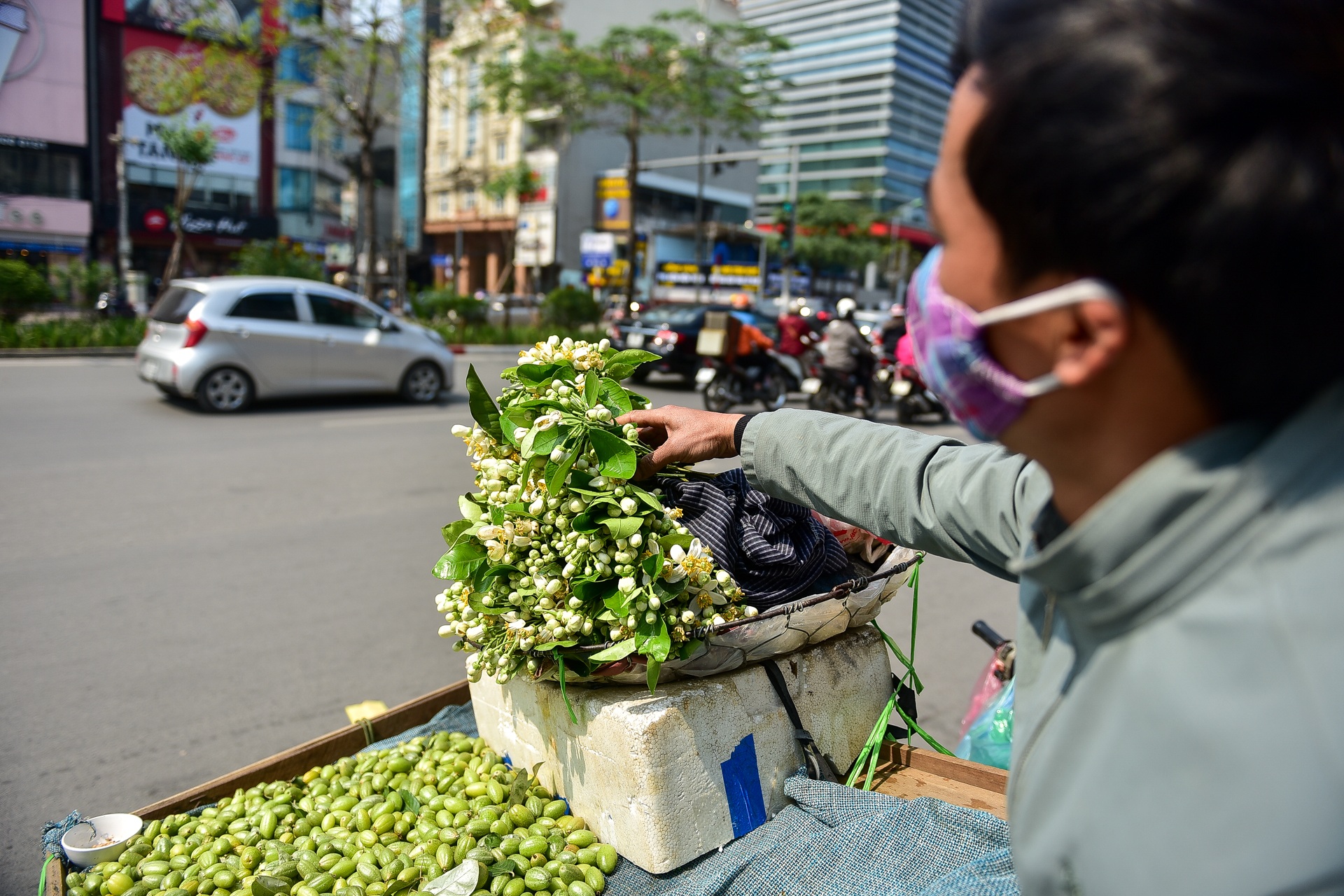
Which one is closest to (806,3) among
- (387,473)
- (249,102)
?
(249,102)

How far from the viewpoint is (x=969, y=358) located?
33.4 inches

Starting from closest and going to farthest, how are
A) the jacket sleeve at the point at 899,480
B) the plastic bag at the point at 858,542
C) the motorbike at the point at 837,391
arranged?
the jacket sleeve at the point at 899,480, the plastic bag at the point at 858,542, the motorbike at the point at 837,391

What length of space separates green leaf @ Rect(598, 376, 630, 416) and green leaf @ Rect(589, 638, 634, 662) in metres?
0.48

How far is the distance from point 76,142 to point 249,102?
6.06m

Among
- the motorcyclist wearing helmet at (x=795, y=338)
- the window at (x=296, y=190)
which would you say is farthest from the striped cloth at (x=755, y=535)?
the window at (x=296, y=190)

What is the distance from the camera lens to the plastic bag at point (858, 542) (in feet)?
7.06

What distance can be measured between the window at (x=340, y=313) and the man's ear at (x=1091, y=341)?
10787 millimetres

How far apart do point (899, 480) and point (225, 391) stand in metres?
9.86

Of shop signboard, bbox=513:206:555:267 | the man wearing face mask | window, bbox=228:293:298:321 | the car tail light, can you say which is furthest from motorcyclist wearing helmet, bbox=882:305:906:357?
shop signboard, bbox=513:206:555:267

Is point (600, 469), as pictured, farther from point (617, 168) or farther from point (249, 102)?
point (617, 168)

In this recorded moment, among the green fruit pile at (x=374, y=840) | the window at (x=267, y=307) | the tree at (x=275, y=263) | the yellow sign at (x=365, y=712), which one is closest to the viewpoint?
the green fruit pile at (x=374, y=840)

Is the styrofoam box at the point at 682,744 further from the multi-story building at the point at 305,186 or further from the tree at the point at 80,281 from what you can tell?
the multi-story building at the point at 305,186

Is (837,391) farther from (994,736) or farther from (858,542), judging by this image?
(858,542)

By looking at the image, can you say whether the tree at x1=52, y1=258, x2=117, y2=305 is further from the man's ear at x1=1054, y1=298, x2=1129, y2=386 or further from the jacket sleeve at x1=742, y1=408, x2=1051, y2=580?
the man's ear at x1=1054, y1=298, x2=1129, y2=386
